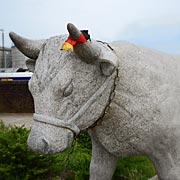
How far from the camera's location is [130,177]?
3.09 metres

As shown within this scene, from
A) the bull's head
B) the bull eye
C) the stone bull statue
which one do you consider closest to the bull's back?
the stone bull statue

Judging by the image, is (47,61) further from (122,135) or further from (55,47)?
(122,135)

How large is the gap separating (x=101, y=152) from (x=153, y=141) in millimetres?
387

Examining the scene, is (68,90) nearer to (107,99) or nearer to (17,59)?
(107,99)

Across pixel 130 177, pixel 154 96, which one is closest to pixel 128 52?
pixel 154 96

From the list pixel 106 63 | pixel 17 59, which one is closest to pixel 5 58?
pixel 17 59

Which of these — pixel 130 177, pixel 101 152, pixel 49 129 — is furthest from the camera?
pixel 130 177

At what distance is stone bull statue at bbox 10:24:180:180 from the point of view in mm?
1368

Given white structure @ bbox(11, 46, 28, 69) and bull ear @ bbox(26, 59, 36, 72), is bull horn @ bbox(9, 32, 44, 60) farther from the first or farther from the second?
white structure @ bbox(11, 46, 28, 69)

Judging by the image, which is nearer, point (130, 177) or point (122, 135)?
point (122, 135)

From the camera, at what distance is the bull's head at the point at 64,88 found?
1.36 m

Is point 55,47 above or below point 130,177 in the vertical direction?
above

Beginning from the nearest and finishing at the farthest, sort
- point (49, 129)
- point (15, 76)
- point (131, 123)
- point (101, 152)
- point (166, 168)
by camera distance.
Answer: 1. point (49, 129)
2. point (131, 123)
3. point (166, 168)
4. point (101, 152)
5. point (15, 76)

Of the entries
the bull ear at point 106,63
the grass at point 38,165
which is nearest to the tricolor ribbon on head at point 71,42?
the bull ear at point 106,63
